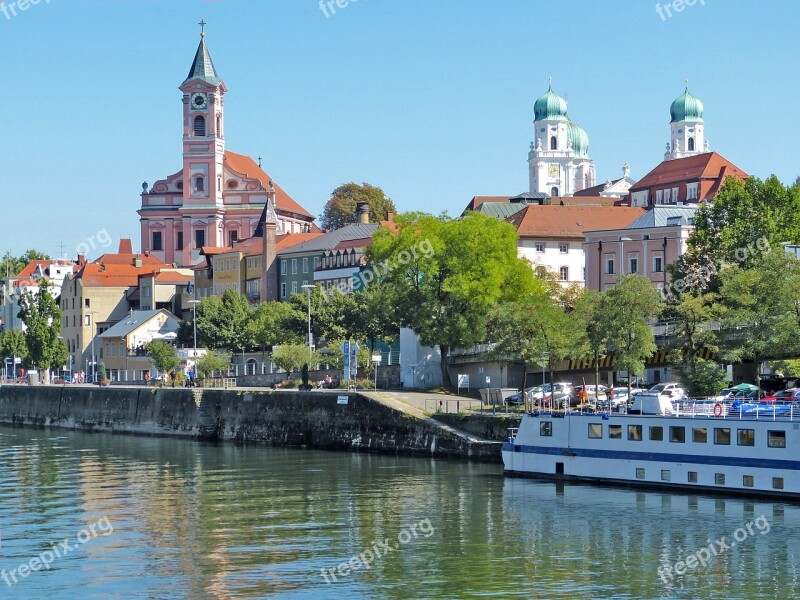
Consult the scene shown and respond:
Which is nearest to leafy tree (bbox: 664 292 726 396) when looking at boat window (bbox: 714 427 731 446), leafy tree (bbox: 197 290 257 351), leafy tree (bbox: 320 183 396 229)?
boat window (bbox: 714 427 731 446)

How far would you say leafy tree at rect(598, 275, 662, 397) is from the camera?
75.2 metres

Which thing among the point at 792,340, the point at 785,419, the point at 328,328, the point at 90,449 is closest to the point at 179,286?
the point at 328,328

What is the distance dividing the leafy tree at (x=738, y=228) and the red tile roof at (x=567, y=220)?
29.6 meters

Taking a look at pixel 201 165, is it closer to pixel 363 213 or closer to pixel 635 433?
pixel 363 213

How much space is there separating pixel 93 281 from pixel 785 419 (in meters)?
117

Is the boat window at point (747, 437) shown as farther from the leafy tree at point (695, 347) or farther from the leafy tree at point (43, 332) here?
the leafy tree at point (43, 332)

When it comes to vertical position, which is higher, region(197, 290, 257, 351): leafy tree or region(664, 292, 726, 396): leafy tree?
region(197, 290, 257, 351): leafy tree

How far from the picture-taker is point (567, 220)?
5192 inches

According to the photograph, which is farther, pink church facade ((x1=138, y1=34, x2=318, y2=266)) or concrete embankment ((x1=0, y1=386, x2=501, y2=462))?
pink church facade ((x1=138, y1=34, x2=318, y2=266))

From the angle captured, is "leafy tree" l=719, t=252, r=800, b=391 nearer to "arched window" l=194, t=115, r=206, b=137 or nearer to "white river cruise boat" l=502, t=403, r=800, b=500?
"white river cruise boat" l=502, t=403, r=800, b=500

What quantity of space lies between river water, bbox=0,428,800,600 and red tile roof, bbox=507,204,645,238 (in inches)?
2462

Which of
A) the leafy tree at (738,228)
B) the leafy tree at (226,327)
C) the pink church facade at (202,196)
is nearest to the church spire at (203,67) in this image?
the pink church facade at (202,196)

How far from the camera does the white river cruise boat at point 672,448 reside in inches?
2194

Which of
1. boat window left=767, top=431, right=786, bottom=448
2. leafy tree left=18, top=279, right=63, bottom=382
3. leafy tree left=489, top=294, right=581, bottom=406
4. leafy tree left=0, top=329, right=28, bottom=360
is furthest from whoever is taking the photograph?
leafy tree left=0, top=329, right=28, bottom=360
